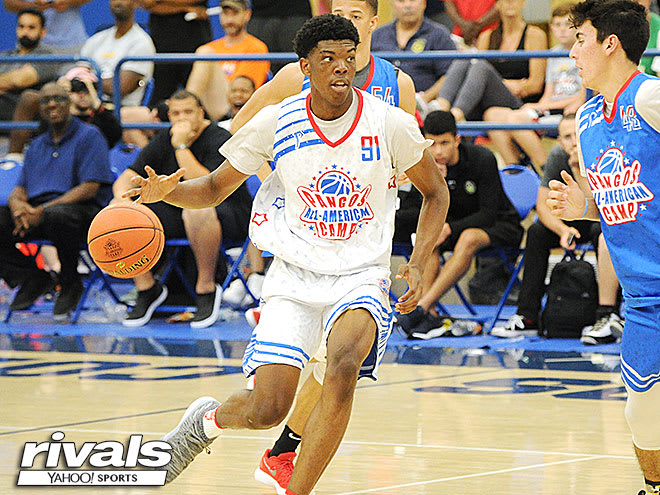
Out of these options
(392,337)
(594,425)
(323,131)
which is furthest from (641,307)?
(392,337)

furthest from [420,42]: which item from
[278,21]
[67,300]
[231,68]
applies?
[67,300]

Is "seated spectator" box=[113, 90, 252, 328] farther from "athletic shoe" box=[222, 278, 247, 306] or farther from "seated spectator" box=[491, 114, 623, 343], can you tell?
"seated spectator" box=[491, 114, 623, 343]

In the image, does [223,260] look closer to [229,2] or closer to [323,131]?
[229,2]

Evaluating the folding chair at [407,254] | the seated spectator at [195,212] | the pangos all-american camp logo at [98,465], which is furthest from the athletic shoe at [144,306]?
the pangos all-american camp logo at [98,465]

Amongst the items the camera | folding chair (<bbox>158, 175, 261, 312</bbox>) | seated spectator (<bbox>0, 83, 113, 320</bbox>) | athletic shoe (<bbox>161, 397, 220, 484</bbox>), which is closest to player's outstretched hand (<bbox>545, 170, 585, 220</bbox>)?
athletic shoe (<bbox>161, 397, 220, 484</bbox>)

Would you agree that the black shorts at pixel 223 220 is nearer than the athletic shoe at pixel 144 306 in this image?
Yes

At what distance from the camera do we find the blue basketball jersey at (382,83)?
5.16m

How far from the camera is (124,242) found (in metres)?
4.76

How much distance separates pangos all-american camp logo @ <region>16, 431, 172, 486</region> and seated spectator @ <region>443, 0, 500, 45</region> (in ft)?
24.6

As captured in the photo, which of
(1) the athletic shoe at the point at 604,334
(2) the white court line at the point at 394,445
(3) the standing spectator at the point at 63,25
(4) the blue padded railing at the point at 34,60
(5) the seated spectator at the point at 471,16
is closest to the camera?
(2) the white court line at the point at 394,445

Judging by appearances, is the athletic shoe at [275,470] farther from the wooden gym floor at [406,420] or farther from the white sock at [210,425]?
the white sock at [210,425]

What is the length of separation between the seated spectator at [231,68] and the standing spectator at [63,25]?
7.34 feet

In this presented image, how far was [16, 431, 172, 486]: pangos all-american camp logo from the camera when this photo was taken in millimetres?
4496

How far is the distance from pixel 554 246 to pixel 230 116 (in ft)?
10.9
